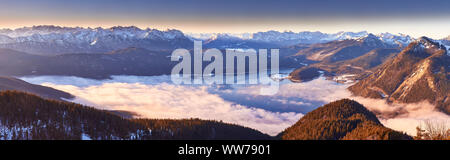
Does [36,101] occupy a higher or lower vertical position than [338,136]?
higher

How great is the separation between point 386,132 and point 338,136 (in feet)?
142

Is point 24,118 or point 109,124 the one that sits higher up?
point 24,118
